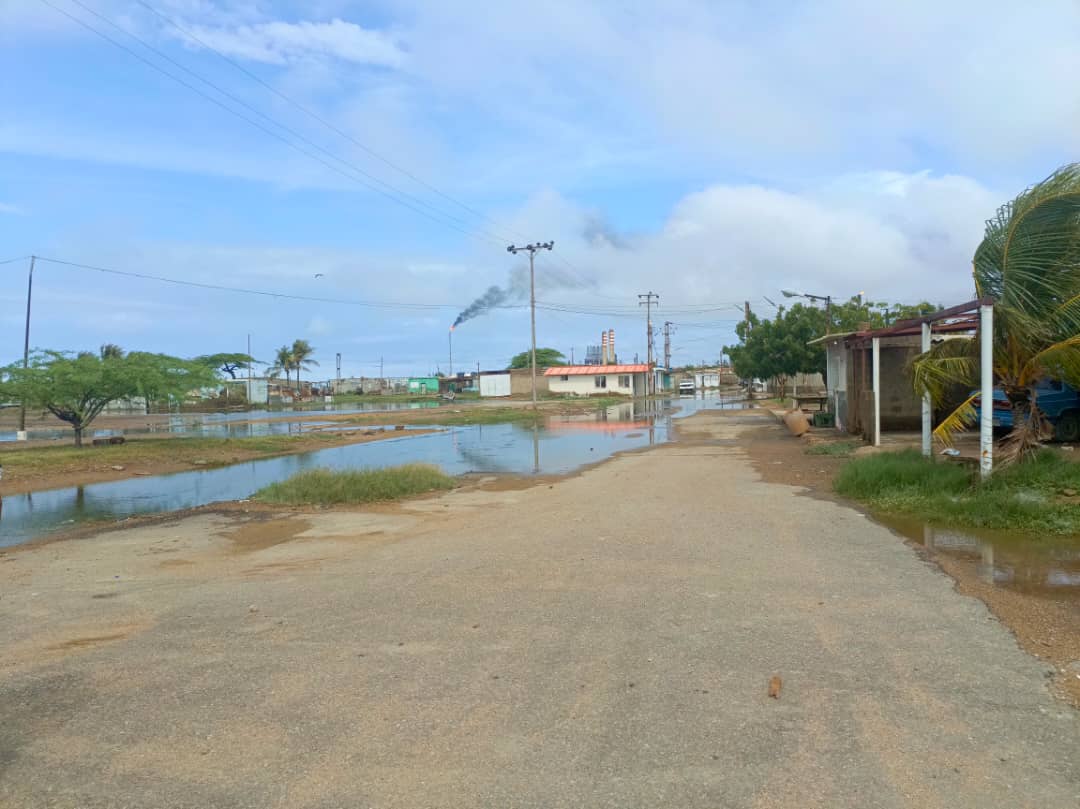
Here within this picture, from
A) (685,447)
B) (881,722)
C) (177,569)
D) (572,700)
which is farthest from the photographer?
(685,447)

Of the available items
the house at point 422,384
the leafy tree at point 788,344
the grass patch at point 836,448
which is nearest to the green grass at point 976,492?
the grass patch at point 836,448

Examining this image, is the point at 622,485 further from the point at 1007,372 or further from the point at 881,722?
the point at 881,722

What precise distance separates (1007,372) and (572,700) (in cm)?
917

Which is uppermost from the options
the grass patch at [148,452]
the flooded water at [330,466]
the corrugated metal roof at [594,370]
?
the corrugated metal roof at [594,370]

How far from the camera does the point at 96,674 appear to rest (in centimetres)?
498

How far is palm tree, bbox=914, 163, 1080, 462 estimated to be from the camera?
9812 mm

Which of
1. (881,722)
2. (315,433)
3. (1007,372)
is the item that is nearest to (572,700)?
(881,722)

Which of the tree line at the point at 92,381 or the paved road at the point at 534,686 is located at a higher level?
the tree line at the point at 92,381

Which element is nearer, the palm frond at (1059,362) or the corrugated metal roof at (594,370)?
the palm frond at (1059,362)

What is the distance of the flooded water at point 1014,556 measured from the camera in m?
6.82

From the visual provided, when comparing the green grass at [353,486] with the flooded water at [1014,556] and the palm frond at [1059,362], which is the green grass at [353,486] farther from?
the palm frond at [1059,362]

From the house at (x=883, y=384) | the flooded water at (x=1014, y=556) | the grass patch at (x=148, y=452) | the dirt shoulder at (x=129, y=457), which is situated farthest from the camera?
the grass patch at (x=148, y=452)

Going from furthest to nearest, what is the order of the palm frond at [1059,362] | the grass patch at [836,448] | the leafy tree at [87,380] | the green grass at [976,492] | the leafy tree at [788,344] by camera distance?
the leafy tree at [788,344], the leafy tree at [87,380], the grass patch at [836,448], the palm frond at [1059,362], the green grass at [976,492]

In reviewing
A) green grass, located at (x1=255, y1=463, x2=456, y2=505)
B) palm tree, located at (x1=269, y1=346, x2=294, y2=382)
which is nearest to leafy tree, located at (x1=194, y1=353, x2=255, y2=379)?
palm tree, located at (x1=269, y1=346, x2=294, y2=382)
